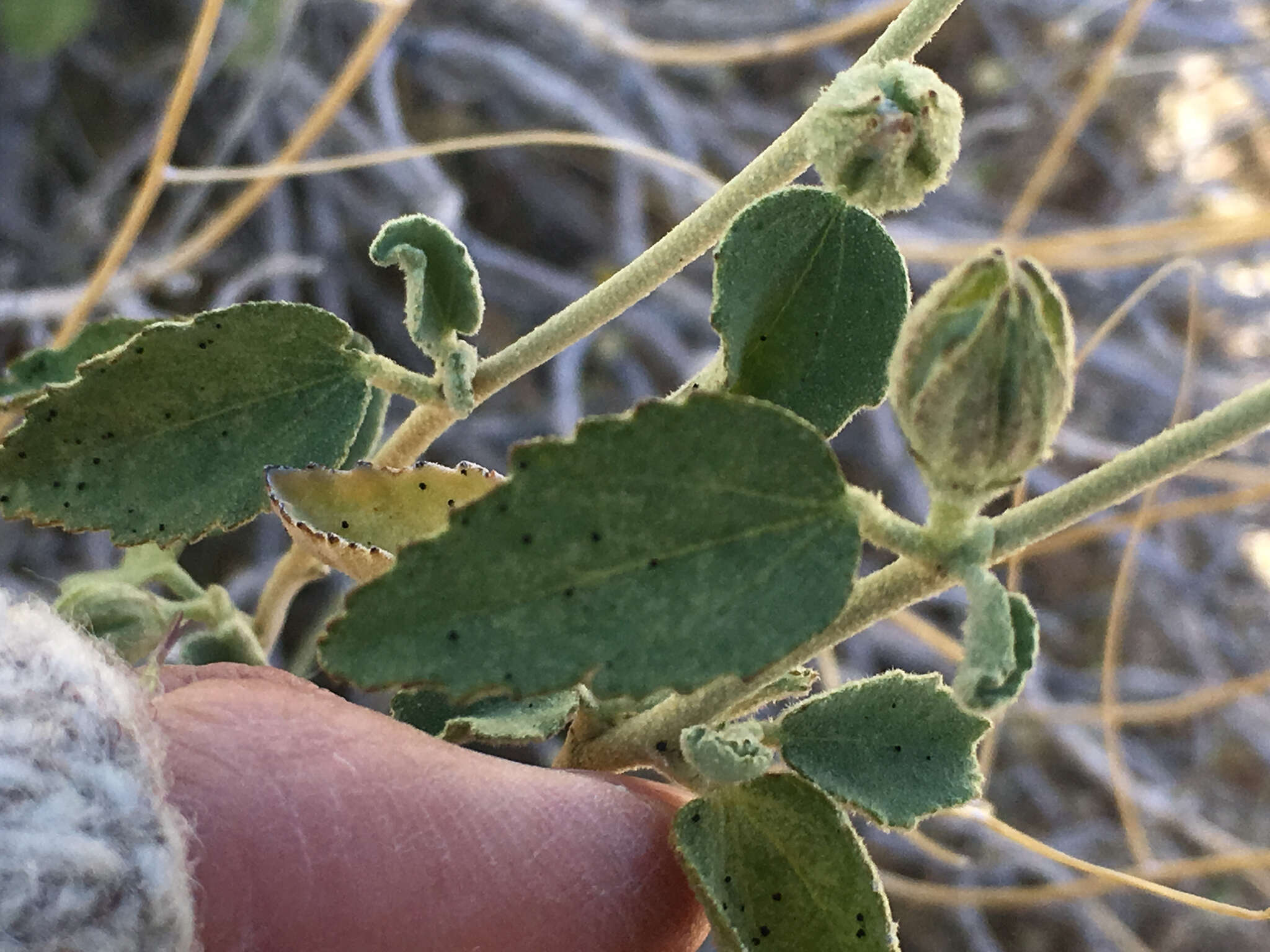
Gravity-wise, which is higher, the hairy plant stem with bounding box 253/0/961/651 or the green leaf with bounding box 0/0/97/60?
the green leaf with bounding box 0/0/97/60

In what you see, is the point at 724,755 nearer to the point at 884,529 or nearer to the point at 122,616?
the point at 884,529

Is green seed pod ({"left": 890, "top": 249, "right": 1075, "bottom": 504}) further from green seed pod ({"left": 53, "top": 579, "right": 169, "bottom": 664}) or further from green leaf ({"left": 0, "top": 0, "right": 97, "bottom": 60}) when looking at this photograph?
green leaf ({"left": 0, "top": 0, "right": 97, "bottom": 60})

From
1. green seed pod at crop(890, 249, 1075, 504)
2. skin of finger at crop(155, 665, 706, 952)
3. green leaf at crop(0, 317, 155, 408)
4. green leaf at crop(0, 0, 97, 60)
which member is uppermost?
green leaf at crop(0, 0, 97, 60)

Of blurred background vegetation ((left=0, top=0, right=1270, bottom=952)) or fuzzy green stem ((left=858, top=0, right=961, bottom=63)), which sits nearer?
fuzzy green stem ((left=858, top=0, right=961, bottom=63))

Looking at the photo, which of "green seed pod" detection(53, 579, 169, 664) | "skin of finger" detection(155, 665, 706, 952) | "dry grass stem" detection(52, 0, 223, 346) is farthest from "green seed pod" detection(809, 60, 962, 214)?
"dry grass stem" detection(52, 0, 223, 346)

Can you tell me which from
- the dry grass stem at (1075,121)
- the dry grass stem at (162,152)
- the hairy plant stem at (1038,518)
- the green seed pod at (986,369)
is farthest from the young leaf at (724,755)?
the dry grass stem at (1075,121)

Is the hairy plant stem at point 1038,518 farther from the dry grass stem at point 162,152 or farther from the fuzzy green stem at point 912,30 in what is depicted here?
the dry grass stem at point 162,152
